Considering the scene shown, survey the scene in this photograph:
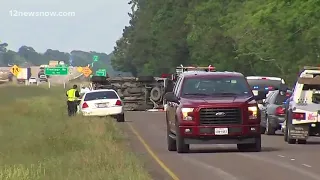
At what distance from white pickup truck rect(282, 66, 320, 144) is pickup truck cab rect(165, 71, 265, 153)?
3530 millimetres

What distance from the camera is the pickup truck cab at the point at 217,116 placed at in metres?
22.3

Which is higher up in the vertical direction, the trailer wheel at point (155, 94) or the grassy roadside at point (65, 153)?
the trailer wheel at point (155, 94)

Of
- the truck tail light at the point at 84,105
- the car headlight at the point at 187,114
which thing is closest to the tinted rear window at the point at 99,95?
the truck tail light at the point at 84,105

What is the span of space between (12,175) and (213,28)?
67.3 metres

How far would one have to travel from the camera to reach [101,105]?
41.1 meters

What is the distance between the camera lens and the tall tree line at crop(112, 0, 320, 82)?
55125 millimetres

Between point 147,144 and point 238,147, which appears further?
point 147,144

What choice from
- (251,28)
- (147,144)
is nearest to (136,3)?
(251,28)

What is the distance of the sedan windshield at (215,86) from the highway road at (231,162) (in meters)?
1.52

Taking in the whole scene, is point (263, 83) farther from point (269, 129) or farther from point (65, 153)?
point (65, 153)

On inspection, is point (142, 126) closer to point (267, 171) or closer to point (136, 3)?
point (267, 171)

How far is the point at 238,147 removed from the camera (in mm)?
24016

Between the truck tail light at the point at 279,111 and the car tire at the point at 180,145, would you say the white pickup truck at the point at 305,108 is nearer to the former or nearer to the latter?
the truck tail light at the point at 279,111

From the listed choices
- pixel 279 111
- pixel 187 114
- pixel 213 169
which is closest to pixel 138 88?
pixel 279 111
